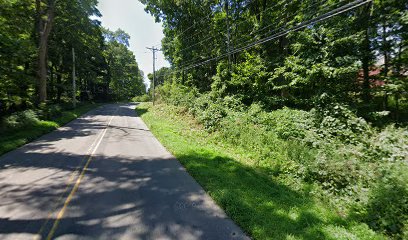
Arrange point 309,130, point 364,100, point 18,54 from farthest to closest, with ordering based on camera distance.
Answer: point 18,54 → point 364,100 → point 309,130

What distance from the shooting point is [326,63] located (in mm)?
11820

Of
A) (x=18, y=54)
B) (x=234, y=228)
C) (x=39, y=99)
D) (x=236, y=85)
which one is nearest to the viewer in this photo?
(x=234, y=228)

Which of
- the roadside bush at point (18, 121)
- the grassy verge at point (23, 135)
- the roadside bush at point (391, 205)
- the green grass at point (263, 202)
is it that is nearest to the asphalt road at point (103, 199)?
the green grass at point (263, 202)

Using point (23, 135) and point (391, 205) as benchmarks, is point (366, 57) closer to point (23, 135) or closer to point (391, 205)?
point (391, 205)

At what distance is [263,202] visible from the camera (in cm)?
584

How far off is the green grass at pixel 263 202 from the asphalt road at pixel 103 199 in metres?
0.39

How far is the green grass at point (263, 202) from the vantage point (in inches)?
183

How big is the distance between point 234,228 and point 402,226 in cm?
336

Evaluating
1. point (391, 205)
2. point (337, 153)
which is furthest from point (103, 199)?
point (337, 153)

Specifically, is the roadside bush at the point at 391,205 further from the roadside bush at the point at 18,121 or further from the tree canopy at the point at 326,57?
A: the roadside bush at the point at 18,121

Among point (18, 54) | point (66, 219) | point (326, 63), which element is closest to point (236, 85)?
point (326, 63)

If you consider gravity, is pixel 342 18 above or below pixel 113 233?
above

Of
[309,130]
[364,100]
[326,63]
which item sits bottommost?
[309,130]

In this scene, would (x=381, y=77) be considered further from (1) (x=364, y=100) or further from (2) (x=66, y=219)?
(2) (x=66, y=219)
